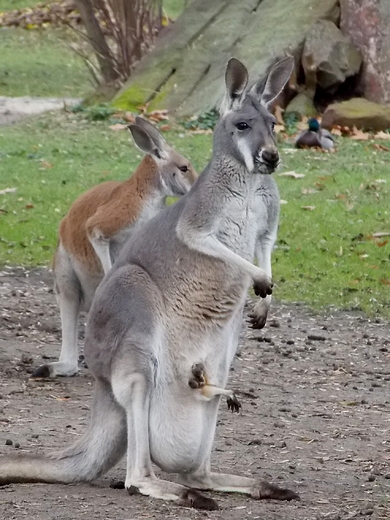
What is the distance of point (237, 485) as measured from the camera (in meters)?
4.09

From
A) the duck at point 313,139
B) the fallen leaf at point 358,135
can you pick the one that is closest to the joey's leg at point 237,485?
the duck at point 313,139

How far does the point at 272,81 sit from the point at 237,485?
146 centimetres

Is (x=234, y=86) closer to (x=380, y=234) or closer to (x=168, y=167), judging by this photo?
(x=168, y=167)

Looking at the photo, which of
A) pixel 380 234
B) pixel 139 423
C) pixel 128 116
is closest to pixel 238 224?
pixel 139 423

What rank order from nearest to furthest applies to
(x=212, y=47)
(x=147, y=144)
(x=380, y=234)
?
(x=147, y=144), (x=380, y=234), (x=212, y=47)

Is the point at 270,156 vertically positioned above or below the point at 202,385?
above

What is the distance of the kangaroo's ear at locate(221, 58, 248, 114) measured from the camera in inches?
162

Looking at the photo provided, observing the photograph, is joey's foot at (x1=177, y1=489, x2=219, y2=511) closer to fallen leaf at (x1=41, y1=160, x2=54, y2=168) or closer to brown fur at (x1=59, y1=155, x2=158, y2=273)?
brown fur at (x1=59, y1=155, x2=158, y2=273)

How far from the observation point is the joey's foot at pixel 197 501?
3834 millimetres

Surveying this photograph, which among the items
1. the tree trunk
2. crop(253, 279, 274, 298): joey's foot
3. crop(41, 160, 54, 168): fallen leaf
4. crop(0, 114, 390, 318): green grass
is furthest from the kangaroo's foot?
the tree trunk

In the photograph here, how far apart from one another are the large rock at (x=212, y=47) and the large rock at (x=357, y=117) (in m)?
0.96

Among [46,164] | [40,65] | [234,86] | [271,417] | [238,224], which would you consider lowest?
[40,65]

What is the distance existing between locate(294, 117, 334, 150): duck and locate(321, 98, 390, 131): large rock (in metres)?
0.88

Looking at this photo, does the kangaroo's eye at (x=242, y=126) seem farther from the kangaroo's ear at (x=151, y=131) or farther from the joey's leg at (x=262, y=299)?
the kangaroo's ear at (x=151, y=131)
